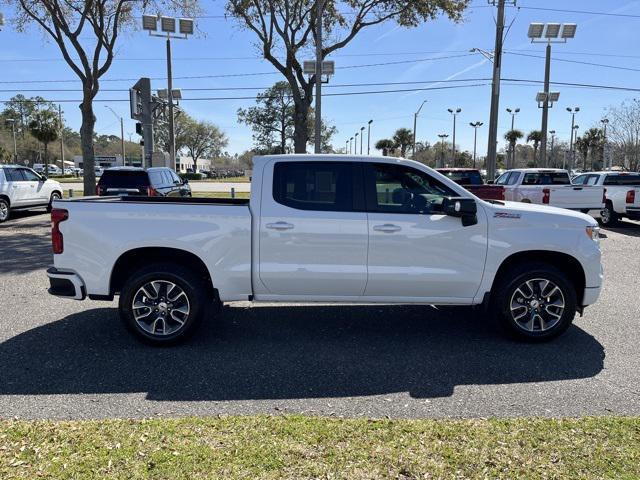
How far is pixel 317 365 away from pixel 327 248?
1.12 metres

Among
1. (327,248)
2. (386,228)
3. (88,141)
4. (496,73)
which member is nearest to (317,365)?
(327,248)

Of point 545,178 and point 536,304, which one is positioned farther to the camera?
point 545,178

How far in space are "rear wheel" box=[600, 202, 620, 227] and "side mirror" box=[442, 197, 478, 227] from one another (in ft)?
43.2

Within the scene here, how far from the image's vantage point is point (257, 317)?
6133 mm

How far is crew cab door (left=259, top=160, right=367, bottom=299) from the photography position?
4906mm

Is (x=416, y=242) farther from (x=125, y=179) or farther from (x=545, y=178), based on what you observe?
(x=545, y=178)

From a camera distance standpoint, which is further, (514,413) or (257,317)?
(257,317)

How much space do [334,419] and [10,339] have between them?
371cm

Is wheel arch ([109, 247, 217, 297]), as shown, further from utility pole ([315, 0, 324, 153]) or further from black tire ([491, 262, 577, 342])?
utility pole ([315, 0, 324, 153])

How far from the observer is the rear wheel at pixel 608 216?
16.0 m

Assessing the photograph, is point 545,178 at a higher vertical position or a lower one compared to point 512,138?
lower

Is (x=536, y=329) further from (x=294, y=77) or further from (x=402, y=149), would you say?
(x=402, y=149)

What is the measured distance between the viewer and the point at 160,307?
16.4 feet

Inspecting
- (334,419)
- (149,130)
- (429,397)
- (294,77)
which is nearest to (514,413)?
(429,397)
